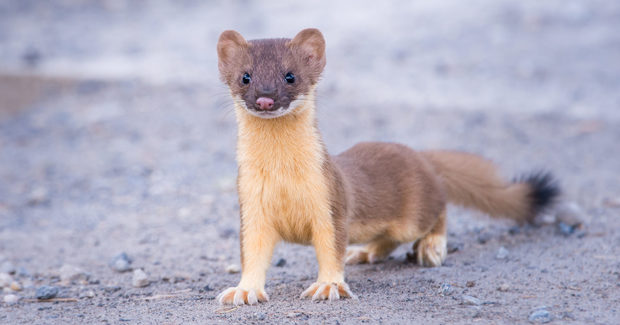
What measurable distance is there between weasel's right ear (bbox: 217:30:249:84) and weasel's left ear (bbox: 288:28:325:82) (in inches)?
9.7

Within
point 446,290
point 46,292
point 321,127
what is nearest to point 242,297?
point 446,290

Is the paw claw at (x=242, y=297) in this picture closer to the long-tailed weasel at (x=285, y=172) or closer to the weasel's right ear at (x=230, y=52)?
the long-tailed weasel at (x=285, y=172)

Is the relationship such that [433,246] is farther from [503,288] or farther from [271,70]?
[271,70]

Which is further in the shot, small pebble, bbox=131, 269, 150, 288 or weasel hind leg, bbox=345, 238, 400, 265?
weasel hind leg, bbox=345, 238, 400, 265

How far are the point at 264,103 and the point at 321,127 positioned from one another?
16.5ft

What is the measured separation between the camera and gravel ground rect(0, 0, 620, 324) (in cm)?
386

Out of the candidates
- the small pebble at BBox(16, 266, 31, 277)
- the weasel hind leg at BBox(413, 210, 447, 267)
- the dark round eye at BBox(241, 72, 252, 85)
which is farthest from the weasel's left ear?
the small pebble at BBox(16, 266, 31, 277)

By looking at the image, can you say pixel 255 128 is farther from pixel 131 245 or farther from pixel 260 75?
pixel 131 245

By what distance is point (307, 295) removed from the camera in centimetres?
375

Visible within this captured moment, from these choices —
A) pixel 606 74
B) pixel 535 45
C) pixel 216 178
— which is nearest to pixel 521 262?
pixel 216 178

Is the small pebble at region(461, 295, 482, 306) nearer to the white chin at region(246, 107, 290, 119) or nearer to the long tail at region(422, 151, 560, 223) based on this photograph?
the white chin at region(246, 107, 290, 119)

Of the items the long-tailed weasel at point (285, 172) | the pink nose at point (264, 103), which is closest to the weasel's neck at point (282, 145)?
the long-tailed weasel at point (285, 172)

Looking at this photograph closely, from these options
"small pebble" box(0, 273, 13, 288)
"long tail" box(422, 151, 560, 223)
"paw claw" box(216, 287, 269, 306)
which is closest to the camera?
"paw claw" box(216, 287, 269, 306)

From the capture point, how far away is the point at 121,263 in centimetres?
485
